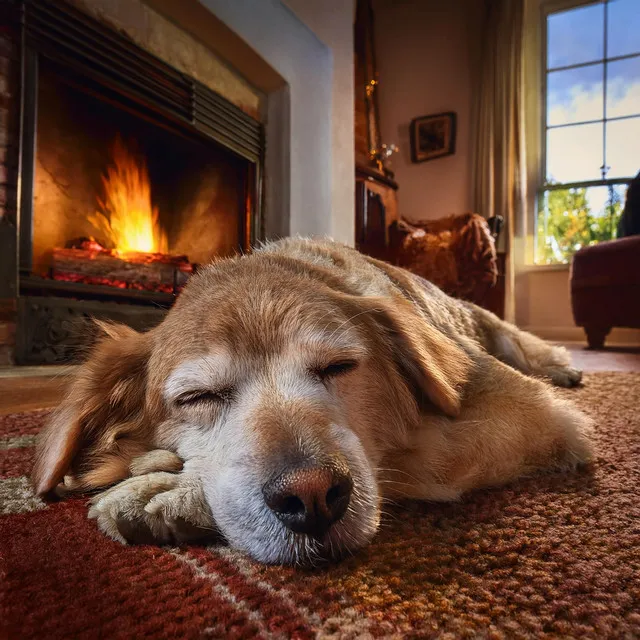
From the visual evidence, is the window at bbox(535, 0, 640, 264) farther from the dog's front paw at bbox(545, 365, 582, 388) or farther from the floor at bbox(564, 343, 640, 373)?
the dog's front paw at bbox(545, 365, 582, 388)

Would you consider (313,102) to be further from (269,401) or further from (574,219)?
(574,219)

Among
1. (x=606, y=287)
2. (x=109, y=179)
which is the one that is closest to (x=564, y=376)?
(x=109, y=179)

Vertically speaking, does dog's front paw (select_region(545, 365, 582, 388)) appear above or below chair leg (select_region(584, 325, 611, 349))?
below

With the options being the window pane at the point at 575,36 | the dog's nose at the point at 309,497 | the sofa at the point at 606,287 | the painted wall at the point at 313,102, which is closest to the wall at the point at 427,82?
the window pane at the point at 575,36

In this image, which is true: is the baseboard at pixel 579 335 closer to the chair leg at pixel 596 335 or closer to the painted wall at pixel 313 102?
the chair leg at pixel 596 335

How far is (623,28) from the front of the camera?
7777 mm

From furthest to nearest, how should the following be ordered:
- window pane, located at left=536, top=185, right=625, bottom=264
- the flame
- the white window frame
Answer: the white window frame
window pane, located at left=536, top=185, right=625, bottom=264
the flame

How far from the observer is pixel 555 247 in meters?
8.27

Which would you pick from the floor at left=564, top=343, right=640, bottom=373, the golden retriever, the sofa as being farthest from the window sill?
the golden retriever

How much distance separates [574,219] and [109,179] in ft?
22.9

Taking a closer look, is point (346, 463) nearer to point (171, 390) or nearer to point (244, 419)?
point (244, 419)

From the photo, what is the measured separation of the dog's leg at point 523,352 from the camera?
9.05 feet

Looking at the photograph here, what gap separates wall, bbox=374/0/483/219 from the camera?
28.7 feet

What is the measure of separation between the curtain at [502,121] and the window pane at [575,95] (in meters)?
0.53
